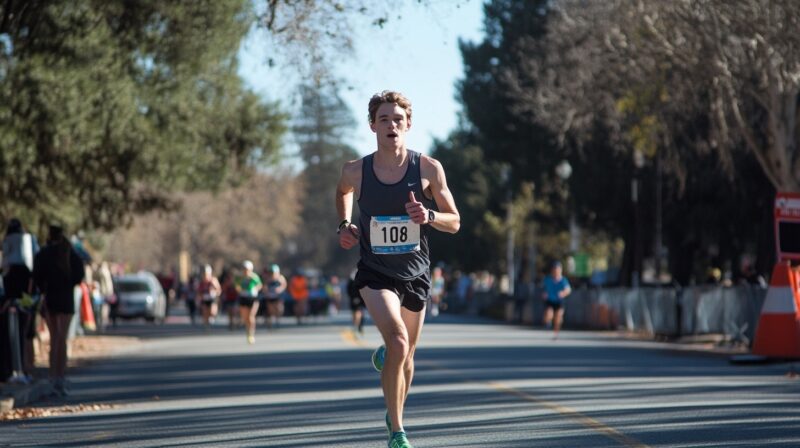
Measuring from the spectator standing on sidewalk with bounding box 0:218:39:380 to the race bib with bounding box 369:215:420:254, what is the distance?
921cm

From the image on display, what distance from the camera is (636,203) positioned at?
47781 mm

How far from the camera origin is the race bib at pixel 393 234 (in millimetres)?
9555

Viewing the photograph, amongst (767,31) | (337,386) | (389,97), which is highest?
(767,31)

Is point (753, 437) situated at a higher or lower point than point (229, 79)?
lower

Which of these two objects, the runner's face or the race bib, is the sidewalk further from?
the runner's face

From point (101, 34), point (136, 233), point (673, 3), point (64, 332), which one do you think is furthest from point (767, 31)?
point (136, 233)

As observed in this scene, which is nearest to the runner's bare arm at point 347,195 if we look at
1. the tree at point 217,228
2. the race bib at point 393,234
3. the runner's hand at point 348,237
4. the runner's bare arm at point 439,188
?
the runner's hand at point 348,237

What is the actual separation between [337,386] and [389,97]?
846 cm

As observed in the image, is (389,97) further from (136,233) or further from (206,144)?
(136,233)

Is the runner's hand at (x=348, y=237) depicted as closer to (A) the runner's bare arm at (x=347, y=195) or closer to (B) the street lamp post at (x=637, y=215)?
(A) the runner's bare arm at (x=347, y=195)

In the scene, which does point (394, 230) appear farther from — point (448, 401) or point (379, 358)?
point (448, 401)

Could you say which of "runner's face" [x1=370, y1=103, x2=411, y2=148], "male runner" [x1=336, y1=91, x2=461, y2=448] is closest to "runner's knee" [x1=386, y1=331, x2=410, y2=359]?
"male runner" [x1=336, y1=91, x2=461, y2=448]

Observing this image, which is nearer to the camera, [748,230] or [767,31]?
[767,31]

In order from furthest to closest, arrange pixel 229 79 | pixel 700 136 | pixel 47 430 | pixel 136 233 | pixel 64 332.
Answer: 1. pixel 136 233
2. pixel 700 136
3. pixel 229 79
4. pixel 64 332
5. pixel 47 430
